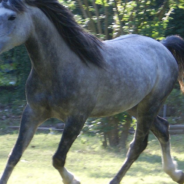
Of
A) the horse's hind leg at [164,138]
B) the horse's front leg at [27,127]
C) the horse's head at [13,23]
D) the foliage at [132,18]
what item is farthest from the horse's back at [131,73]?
the foliage at [132,18]

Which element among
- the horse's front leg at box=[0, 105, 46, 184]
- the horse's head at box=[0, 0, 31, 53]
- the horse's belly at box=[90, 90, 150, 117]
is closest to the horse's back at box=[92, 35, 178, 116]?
the horse's belly at box=[90, 90, 150, 117]

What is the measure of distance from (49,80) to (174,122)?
5.72 metres

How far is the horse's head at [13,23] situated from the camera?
3.68 m

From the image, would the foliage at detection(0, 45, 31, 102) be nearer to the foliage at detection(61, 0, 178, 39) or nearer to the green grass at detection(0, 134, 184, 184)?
the green grass at detection(0, 134, 184, 184)

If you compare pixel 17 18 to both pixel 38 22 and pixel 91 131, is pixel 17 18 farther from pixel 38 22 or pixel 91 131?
pixel 91 131

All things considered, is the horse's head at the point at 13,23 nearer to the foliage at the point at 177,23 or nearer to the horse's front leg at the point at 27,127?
the horse's front leg at the point at 27,127

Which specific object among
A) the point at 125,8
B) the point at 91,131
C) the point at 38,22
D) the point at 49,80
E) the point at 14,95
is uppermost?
the point at 38,22

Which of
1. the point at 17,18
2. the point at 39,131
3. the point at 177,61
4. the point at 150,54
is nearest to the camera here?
the point at 17,18

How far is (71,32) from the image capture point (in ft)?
13.9

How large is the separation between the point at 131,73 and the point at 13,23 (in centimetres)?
159

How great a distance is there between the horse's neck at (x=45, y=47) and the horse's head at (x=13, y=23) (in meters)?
0.15

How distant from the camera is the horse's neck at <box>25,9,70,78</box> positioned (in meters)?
3.99

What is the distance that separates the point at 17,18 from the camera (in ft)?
12.3

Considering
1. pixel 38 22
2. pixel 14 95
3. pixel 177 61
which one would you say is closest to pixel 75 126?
pixel 38 22
